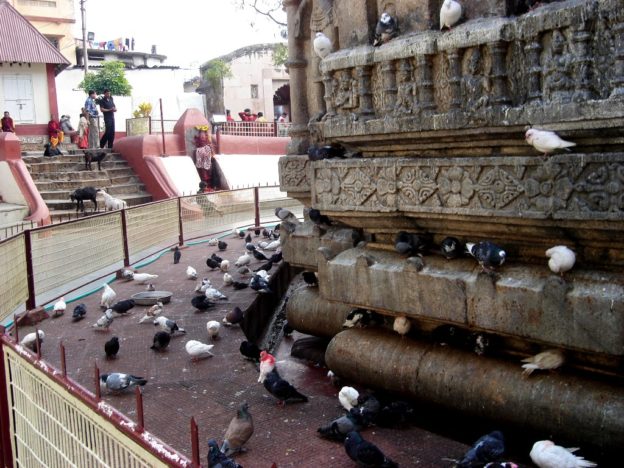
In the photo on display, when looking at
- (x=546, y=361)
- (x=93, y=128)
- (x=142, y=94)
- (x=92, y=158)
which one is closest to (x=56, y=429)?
(x=546, y=361)

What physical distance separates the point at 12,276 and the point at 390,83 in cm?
482

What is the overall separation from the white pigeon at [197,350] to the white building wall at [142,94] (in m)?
25.8

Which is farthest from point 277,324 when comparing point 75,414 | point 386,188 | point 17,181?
point 17,181

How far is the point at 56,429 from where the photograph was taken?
339cm

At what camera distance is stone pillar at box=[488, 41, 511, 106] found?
13.7 feet

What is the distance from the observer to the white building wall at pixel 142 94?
30.6 meters

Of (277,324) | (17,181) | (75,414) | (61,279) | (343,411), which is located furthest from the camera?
(17,181)

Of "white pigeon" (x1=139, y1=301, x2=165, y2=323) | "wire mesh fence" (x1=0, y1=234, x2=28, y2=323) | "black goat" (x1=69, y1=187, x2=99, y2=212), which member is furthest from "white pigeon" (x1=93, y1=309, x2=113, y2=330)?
"black goat" (x1=69, y1=187, x2=99, y2=212)

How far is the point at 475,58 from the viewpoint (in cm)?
429

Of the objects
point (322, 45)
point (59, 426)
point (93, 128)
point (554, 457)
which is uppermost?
point (93, 128)

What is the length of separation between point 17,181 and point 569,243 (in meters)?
15.1

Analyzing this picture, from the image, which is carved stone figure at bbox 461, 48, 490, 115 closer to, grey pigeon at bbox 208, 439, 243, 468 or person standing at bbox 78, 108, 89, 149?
grey pigeon at bbox 208, 439, 243, 468

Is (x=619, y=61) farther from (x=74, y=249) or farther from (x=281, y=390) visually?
(x=74, y=249)

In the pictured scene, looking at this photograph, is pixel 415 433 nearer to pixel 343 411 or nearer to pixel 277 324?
pixel 343 411
